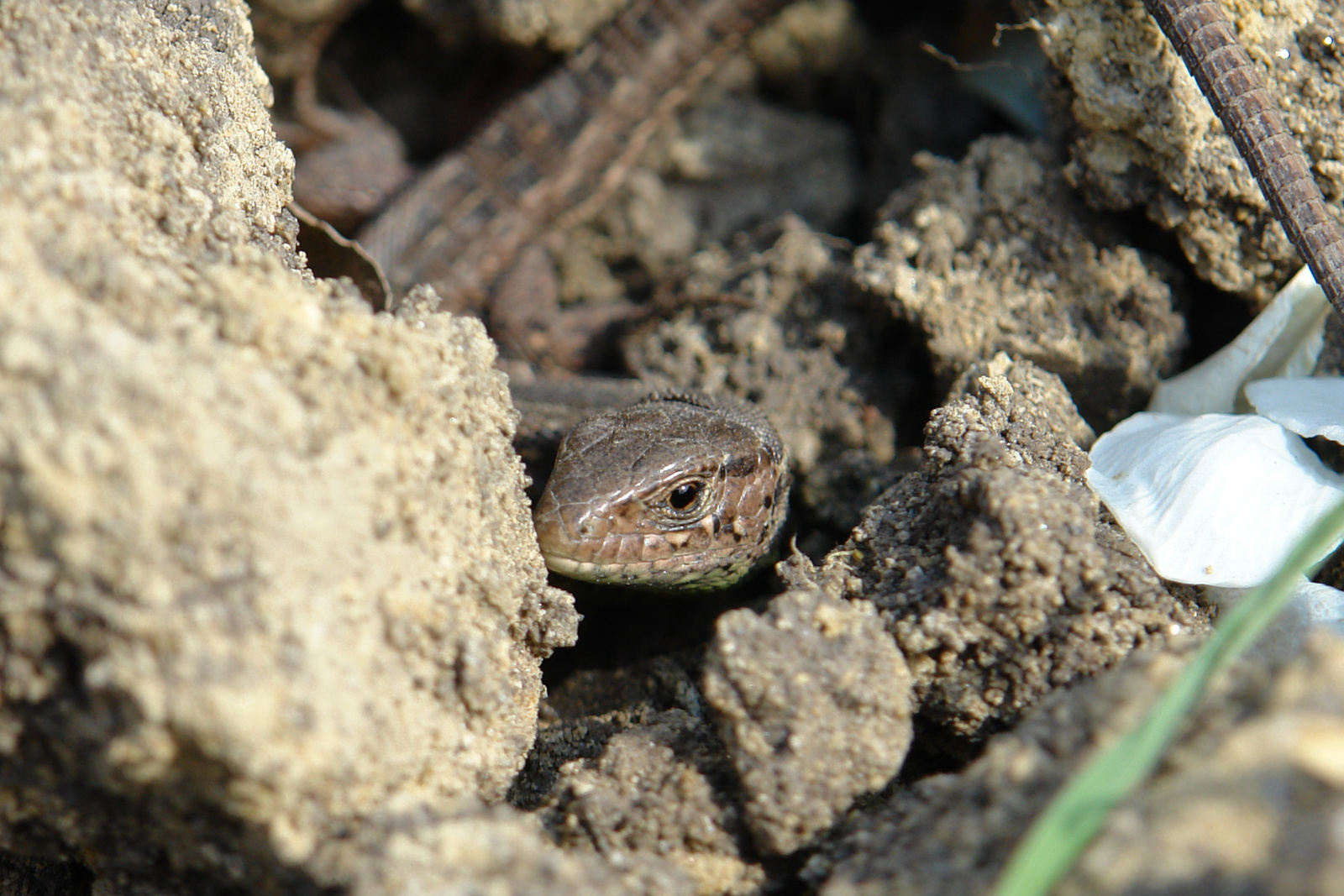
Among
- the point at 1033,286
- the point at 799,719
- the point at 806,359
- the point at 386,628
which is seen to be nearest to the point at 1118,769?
the point at 799,719

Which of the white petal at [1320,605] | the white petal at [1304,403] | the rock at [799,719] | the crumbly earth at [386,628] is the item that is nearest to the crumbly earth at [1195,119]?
the white petal at [1304,403]

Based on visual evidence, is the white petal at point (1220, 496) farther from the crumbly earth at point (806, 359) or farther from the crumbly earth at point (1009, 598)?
the crumbly earth at point (806, 359)

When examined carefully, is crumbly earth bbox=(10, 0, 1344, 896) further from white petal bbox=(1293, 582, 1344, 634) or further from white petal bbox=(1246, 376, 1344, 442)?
white petal bbox=(1246, 376, 1344, 442)

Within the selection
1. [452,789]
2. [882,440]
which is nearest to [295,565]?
[452,789]

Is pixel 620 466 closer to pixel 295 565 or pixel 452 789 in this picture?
pixel 452 789

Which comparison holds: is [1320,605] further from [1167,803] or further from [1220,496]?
[1167,803]

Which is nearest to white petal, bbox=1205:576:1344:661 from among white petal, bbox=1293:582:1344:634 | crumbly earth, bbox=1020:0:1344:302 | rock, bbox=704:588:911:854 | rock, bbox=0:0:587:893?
white petal, bbox=1293:582:1344:634
